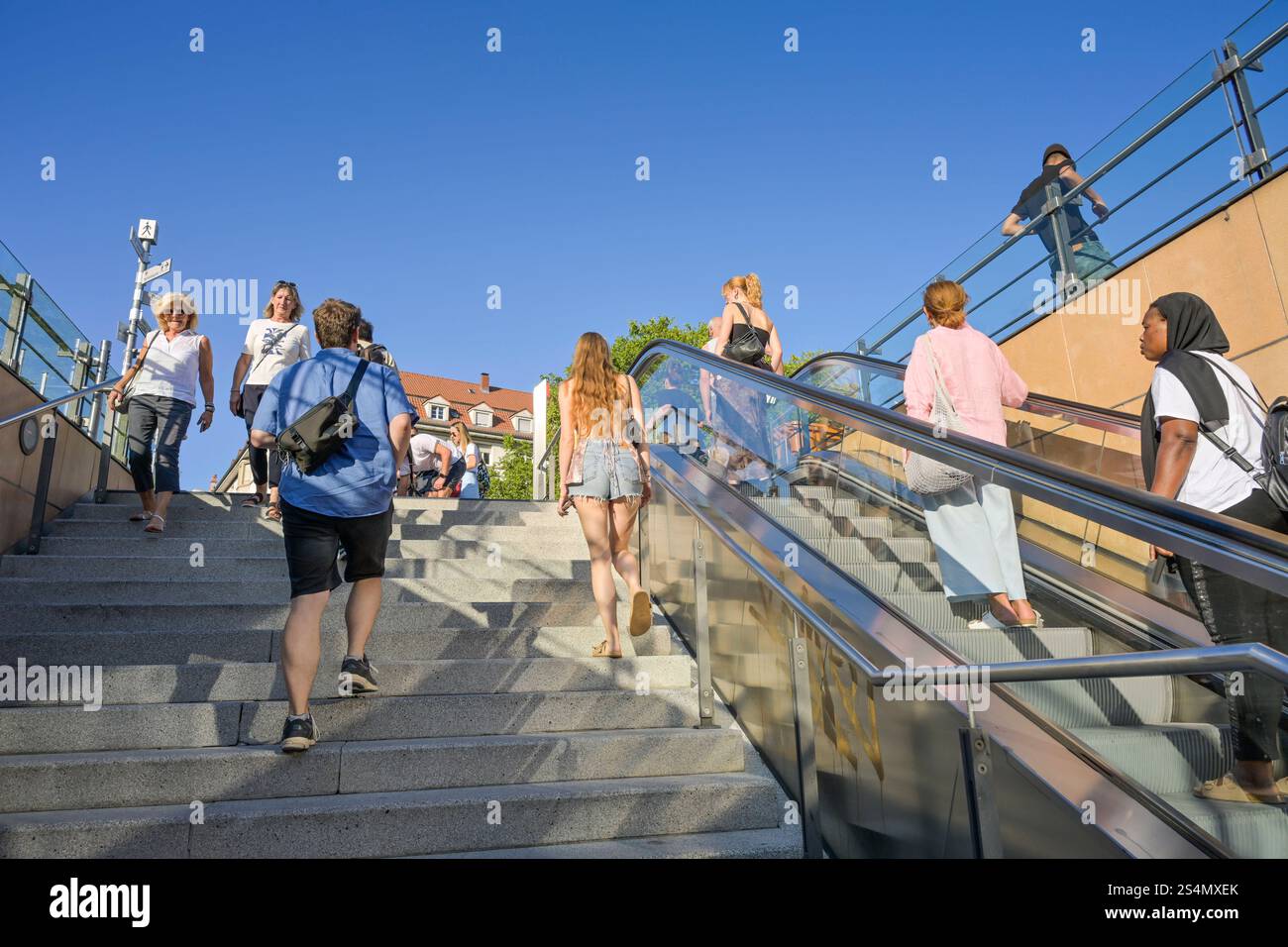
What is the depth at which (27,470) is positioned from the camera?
5676 millimetres

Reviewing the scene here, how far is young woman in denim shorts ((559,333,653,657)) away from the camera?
4359 mm

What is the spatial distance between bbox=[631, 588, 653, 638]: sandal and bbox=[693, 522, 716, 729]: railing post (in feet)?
0.76

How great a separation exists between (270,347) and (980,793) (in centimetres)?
549

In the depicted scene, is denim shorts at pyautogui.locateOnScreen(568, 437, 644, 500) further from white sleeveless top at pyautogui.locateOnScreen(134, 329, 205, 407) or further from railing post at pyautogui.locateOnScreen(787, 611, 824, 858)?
white sleeveless top at pyautogui.locateOnScreen(134, 329, 205, 407)

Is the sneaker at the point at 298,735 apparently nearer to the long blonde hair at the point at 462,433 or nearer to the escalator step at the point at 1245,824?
the escalator step at the point at 1245,824

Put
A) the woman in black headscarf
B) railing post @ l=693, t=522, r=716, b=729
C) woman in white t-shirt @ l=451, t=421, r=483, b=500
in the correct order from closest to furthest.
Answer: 1. the woman in black headscarf
2. railing post @ l=693, t=522, r=716, b=729
3. woman in white t-shirt @ l=451, t=421, r=483, b=500

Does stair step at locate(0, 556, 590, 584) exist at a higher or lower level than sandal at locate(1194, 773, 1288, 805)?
higher

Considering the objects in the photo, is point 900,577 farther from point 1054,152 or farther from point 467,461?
point 467,461

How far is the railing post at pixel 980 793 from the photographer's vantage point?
2307mm

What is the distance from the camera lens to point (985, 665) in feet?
8.04

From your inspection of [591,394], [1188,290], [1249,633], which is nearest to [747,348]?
[591,394]

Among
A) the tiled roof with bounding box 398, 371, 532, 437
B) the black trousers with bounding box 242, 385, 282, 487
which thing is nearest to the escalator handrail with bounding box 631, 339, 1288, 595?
the black trousers with bounding box 242, 385, 282, 487

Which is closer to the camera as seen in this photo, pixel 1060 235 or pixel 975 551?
pixel 975 551
